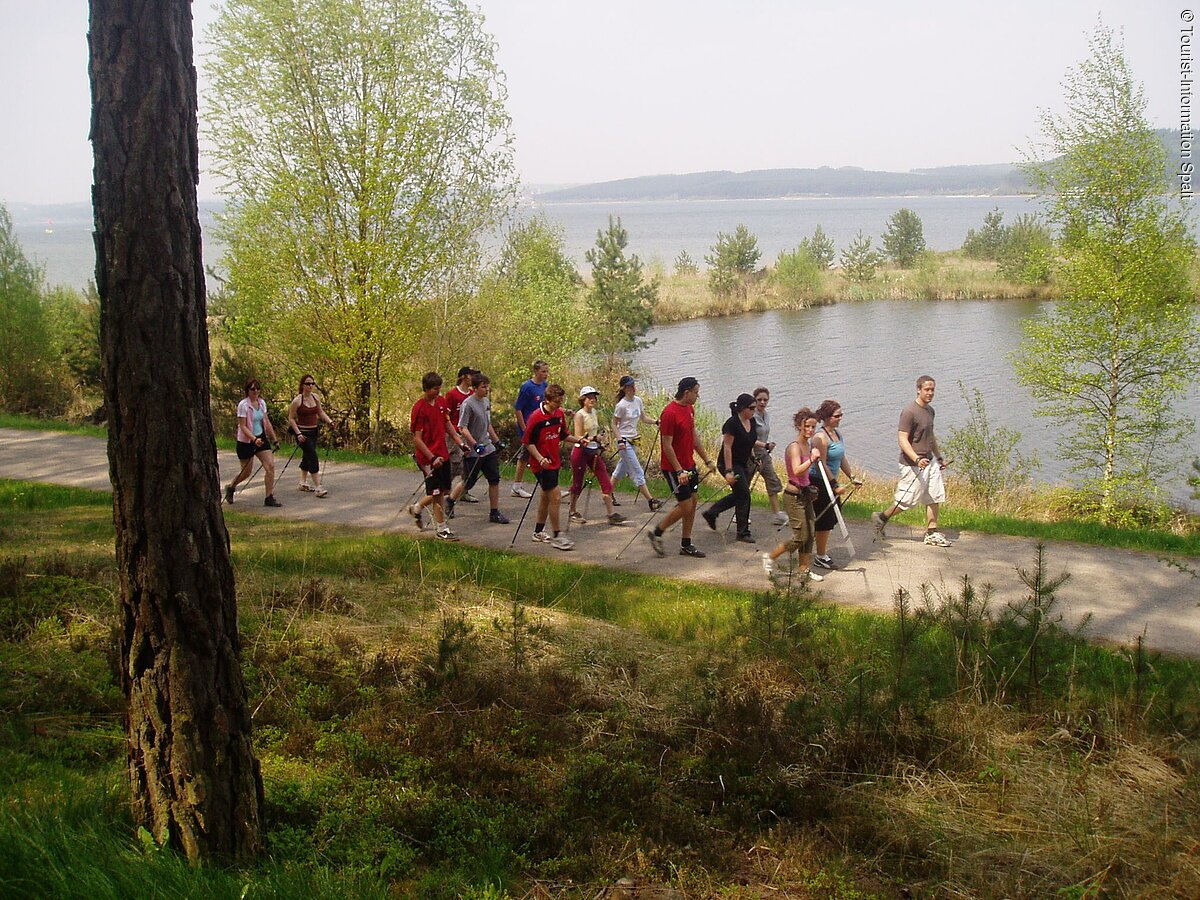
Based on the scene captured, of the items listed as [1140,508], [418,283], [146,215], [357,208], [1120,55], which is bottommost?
[1140,508]

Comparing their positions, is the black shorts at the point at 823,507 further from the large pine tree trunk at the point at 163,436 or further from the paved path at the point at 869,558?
the large pine tree trunk at the point at 163,436

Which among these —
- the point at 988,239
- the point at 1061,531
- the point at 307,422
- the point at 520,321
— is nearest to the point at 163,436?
the point at 307,422

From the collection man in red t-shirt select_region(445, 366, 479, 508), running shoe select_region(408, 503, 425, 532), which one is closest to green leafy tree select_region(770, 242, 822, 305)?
man in red t-shirt select_region(445, 366, 479, 508)

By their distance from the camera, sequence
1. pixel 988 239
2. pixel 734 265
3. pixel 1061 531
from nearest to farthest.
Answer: pixel 1061 531 → pixel 734 265 → pixel 988 239

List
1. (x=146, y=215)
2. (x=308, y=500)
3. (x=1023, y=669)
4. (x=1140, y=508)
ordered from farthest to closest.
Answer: (x=1140, y=508)
(x=308, y=500)
(x=1023, y=669)
(x=146, y=215)

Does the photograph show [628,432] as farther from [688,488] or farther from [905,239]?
[905,239]

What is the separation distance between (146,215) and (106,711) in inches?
152

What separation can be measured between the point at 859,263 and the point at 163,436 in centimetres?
7957

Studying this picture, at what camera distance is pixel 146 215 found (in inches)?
174

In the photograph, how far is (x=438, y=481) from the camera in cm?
1272

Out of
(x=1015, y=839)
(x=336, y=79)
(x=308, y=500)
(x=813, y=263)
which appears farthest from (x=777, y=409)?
(x=813, y=263)

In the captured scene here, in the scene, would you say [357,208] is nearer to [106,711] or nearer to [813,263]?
[106,711]

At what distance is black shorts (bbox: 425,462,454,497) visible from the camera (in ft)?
41.5

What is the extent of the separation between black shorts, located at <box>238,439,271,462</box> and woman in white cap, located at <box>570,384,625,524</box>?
4.37 m
